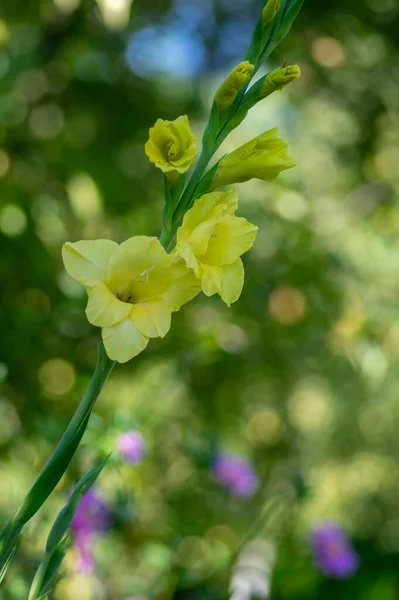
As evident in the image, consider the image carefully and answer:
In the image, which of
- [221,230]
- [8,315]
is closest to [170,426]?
[8,315]

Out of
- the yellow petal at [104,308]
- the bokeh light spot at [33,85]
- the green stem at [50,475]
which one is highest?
the yellow petal at [104,308]

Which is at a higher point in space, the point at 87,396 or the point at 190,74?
the point at 87,396

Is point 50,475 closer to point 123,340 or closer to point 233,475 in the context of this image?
point 123,340

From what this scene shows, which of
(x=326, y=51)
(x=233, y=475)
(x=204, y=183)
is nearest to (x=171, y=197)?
(x=204, y=183)

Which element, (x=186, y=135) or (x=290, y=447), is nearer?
(x=186, y=135)

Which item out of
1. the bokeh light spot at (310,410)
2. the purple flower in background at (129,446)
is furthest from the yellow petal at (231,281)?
the bokeh light spot at (310,410)

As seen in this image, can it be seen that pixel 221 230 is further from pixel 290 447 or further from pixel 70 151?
pixel 290 447

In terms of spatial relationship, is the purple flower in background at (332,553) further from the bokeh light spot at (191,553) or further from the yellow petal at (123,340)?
the yellow petal at (123,340)
